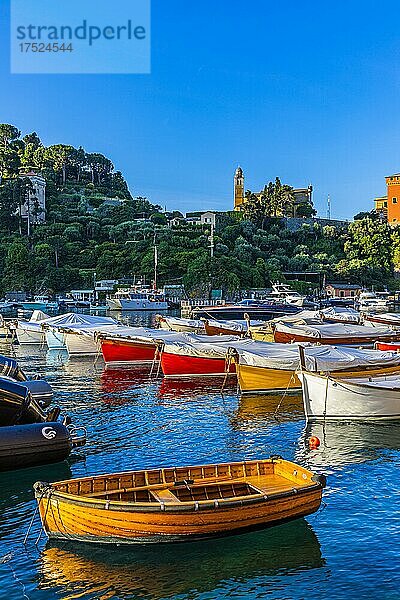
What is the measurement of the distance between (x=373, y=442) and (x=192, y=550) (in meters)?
10.3

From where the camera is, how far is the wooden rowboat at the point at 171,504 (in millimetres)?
12969

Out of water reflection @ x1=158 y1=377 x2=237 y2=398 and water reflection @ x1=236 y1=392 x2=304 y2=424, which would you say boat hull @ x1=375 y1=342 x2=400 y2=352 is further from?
water reflection @ x1=236 y1=392 x2=304 y2=424

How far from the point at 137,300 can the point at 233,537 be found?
87257 millimetres

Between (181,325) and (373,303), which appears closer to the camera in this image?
(181,325)

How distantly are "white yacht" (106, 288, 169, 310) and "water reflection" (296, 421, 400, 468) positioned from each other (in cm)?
7693

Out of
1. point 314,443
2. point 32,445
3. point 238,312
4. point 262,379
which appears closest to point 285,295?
point 238,312

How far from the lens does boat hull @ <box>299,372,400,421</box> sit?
23.3 meters

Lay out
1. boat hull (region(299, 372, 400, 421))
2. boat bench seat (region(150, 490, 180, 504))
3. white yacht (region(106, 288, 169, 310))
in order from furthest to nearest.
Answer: white yacht (region(106, 288, 169, 310)) → boat hull (region(299, 372, 400, 421)) → boat bench seat (region(150, 490, 180, 504))

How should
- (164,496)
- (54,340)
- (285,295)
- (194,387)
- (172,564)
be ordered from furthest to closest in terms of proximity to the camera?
(285,295)
(54,340)
(194,387)
(164,496)
(172,564)

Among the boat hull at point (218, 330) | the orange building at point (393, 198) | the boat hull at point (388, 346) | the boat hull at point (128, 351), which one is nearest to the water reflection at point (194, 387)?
the boat hull at point (128, 351)

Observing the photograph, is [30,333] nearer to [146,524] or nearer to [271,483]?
[271,483]

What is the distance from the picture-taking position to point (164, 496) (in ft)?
45.3

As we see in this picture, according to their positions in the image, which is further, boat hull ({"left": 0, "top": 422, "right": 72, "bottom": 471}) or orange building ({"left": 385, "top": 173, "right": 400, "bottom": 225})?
orange building ({"left": 385, "top": 173, "right": 400, "bottom": 225})

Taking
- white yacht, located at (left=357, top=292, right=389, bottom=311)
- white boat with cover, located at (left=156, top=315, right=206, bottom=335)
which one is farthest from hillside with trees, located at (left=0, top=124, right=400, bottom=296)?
white boat with cover, located at (left=156, top=315, right=206, bottom=335)
